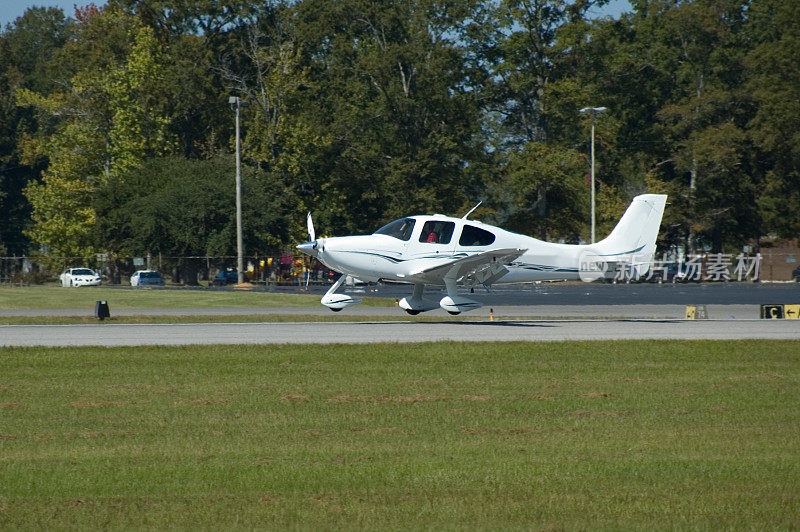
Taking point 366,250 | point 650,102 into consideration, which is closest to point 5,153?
point 650,102

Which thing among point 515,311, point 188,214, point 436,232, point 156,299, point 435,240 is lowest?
point 515,311

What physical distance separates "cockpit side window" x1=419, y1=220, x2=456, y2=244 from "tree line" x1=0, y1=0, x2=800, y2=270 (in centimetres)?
3894

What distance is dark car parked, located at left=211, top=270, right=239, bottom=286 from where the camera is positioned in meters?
58.7

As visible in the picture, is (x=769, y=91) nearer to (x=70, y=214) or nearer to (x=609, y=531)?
(x=70, y=214)

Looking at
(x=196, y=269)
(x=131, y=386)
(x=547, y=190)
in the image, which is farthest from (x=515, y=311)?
(x=547, y=190)

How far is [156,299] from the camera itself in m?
45.3

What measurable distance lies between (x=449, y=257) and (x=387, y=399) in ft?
45.2

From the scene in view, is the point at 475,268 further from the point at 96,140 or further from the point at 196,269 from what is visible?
the point at 96,140

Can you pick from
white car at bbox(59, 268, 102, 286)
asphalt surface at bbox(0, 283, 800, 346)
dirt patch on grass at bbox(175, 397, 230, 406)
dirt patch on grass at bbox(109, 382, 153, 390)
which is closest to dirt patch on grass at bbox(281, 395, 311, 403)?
dirt patch on grass at bbox(175, 397, 230, 406)

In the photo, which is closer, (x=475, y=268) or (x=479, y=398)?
(x=479, y=398)

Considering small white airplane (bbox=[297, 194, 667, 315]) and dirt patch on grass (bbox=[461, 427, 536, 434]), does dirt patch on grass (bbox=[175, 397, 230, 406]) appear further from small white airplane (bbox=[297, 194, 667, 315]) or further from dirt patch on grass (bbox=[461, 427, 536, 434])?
small white airplane (bbox=[297, 194, 667, 315])

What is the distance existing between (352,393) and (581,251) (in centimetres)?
A: 1589

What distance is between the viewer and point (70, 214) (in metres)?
72.6

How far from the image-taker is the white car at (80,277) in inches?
2425
